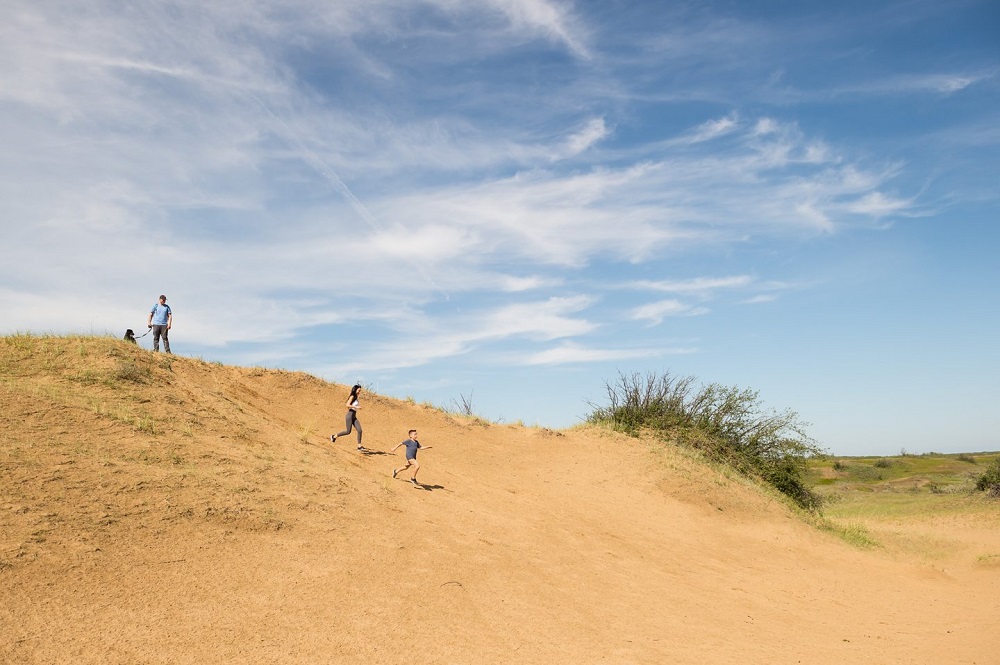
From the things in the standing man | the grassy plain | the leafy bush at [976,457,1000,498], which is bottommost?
the grassy plain

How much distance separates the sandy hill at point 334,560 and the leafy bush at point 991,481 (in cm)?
2016

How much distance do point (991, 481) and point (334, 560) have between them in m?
39.2

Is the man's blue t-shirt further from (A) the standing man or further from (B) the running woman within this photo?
(B) the running woman

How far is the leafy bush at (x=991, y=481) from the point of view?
35406 millimetres

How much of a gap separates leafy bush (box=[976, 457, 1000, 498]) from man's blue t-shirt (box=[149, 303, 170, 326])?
4006cm

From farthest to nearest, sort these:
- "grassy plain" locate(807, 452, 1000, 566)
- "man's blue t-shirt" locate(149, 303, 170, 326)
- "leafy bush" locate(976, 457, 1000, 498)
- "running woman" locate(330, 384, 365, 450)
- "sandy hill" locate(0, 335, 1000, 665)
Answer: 1. "leafy bush" locate(976, 457, 1000, 498)
2. "grassy plain" locate(807, 452, 1000, 566)
3. "man's blue t-shirt" locate(149, 303, 170, 326)
4. "running woman" locate(330, 384, 365, 450)
5. "sandy hill" locate(0, 335, 1000, 665)

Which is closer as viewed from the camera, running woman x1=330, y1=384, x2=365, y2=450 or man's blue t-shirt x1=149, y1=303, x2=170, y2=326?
running woman x1=330, y1=384, x2=365, y2=450

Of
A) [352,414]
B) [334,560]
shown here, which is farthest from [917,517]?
[334,560]

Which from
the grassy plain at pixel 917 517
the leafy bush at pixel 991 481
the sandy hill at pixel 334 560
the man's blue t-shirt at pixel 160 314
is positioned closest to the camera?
the sandy hill at pixel 334 560

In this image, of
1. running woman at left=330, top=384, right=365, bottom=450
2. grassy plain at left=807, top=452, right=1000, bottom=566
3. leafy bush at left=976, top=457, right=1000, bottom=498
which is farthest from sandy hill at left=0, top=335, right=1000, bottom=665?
leafy bush at left=976, top=457, right=1000, bottom=498

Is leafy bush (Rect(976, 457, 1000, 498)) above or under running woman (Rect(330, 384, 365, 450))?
under

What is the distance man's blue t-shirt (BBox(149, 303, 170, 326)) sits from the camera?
19820 mm

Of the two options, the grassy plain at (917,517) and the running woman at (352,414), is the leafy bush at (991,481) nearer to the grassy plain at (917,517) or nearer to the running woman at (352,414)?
the grassy plain at (917,517)

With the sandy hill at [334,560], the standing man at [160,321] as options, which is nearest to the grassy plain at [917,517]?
the sandy hill at [334,560]
